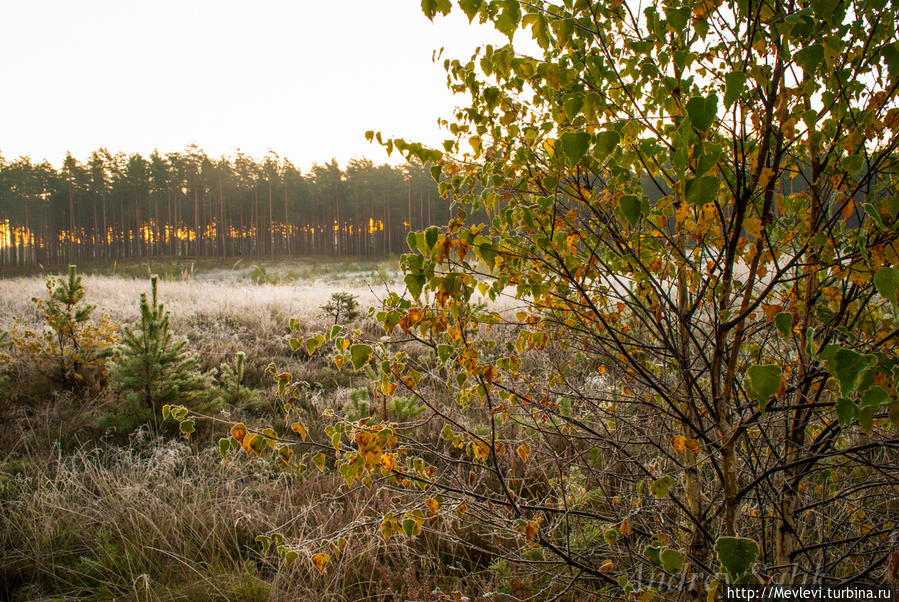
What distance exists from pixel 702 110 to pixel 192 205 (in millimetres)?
48207

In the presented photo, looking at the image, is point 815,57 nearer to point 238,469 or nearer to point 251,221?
point 238,469

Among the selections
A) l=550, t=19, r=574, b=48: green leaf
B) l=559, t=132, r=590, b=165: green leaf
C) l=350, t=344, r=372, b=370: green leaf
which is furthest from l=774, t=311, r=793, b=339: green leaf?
l=350, t=344, r=372, b=370: green leaf

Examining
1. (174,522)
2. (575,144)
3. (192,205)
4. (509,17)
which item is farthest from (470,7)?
(192,205)

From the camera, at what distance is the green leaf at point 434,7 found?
42.8 inches

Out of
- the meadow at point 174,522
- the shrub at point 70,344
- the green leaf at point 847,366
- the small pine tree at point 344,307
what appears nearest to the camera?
the green leaf at point 847,366

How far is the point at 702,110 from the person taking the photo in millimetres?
755

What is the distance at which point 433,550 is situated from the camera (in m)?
2.65

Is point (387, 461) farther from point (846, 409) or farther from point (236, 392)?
point (236, 392)

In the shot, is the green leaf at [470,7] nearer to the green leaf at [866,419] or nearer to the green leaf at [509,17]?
the green leaf at [509,17]

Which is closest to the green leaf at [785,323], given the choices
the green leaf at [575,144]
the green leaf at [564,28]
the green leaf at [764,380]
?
the green leaf at [764,380]

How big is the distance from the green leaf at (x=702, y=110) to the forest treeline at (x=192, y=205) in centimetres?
3735

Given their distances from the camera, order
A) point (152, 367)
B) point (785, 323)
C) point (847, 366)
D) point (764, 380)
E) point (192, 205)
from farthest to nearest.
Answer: point (192, 205), point (152, 367), point (785, 323), point (764, 380), point (847, 366)

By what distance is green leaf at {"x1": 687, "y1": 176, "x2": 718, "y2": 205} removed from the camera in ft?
2.56

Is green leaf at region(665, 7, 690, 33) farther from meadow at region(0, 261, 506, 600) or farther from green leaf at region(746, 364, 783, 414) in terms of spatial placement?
meadow at region(0, 261, 506, 600)
